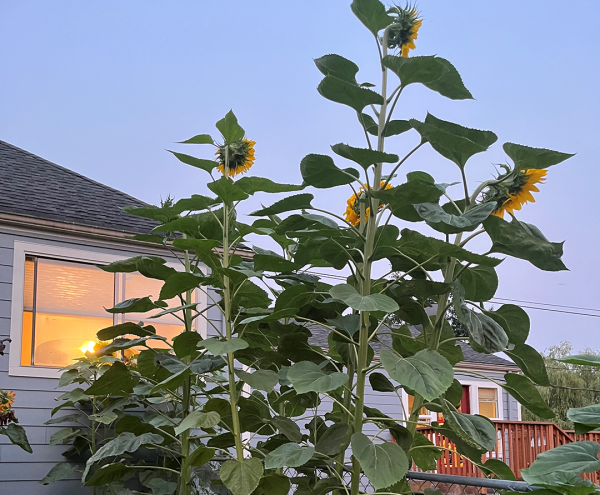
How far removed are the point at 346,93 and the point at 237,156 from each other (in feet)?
2.87

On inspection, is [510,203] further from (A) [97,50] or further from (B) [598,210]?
(B) [598,210]

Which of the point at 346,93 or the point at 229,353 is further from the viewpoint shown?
the point at 229,353

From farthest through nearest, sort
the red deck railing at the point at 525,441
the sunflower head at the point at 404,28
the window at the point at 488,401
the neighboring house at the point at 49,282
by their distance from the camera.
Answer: the window at the point at 488,401 < the red deck railing at the point at 525,441 < the neighboring house at the point at 49,282 < the sunflower head at the point at 404,28

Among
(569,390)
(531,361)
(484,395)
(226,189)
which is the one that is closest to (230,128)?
(226,189)

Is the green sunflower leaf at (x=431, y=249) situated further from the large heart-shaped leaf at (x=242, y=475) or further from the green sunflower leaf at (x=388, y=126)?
the large heart-shaped leaf at (x=242, y=475)

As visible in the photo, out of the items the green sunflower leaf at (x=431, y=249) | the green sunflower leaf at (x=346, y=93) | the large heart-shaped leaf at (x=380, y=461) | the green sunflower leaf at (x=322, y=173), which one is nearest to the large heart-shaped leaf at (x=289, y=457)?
the large heart-shaped leaf at (x=380, y=461)

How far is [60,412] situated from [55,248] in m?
1.17

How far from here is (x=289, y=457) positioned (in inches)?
65.0

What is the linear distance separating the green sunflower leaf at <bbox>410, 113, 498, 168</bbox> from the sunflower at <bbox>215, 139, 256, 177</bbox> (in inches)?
37.4

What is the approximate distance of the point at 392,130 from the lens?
193 centimetres

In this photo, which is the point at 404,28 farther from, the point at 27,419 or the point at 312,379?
the point at 27,419

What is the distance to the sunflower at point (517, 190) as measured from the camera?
5.72ft

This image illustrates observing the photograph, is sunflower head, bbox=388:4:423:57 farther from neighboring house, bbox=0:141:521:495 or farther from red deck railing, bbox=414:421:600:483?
red deck railing, bbox=414:421:600:483

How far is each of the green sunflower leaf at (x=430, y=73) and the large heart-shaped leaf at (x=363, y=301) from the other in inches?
25.2
